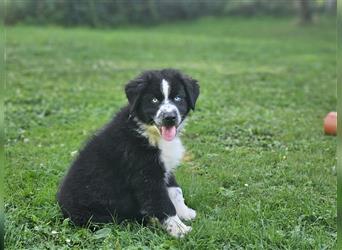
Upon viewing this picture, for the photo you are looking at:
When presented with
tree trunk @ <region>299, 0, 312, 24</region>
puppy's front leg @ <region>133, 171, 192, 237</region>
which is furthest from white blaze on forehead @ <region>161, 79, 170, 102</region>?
tree trunk @ <region>299, 0, 312, 24</region>

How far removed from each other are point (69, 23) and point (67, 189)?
2318 cm

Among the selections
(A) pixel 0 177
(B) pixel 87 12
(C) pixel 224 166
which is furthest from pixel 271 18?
(A) pixel 0 177

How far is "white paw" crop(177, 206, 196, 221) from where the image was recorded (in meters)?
5.04

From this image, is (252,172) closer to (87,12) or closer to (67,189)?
(67,189)

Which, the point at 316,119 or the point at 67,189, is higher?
the point at 67,189

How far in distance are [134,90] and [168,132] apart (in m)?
0.49

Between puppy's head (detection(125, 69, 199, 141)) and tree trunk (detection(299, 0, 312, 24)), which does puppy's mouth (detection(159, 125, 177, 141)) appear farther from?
tree trunk (detection(299, 0, 312, 24))

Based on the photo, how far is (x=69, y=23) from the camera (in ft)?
88.6

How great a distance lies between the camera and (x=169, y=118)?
4.77 metres

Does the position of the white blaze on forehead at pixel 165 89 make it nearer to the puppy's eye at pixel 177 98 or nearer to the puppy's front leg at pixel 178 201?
the puppy's eye at pixel 177 98

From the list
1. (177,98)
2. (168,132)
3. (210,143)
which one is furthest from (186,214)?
(210,143)

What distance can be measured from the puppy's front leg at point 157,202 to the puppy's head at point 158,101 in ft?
1.51

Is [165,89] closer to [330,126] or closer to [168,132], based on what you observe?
[168,132]

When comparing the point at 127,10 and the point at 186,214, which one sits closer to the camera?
the point at 186,214
